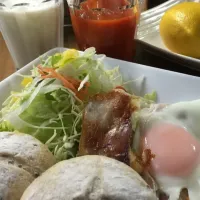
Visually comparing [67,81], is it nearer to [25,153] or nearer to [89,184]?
[25,153]

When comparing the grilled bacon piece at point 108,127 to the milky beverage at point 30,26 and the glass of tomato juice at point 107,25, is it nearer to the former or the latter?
the glass of tomato juice at point 107,25

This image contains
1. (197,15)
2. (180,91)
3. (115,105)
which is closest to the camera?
(115,105)

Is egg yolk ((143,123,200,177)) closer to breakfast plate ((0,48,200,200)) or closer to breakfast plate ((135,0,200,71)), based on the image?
breakfast plate ((0,48,200,200))

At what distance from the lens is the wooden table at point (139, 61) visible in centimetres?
162

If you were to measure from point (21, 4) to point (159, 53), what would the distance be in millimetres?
577

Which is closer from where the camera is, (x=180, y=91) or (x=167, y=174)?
(x=167, y=174)

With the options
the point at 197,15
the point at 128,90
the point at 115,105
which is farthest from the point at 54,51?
the point at 197,15

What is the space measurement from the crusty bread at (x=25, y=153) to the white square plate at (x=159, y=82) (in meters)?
0.39

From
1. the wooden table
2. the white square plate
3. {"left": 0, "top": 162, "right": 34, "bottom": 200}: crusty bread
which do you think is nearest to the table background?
the wooden table

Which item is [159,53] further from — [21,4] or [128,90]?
[21,4]

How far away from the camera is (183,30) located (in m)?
1.61

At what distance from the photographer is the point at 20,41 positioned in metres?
1.72

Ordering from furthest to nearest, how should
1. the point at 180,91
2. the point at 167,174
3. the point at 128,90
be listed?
1. the point at 128,90
2. the point at 180,91
3. the point at 167,174

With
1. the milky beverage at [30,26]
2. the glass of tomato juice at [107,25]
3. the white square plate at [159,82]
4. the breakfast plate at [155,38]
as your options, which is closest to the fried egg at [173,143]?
the white square plate at [159,82]
